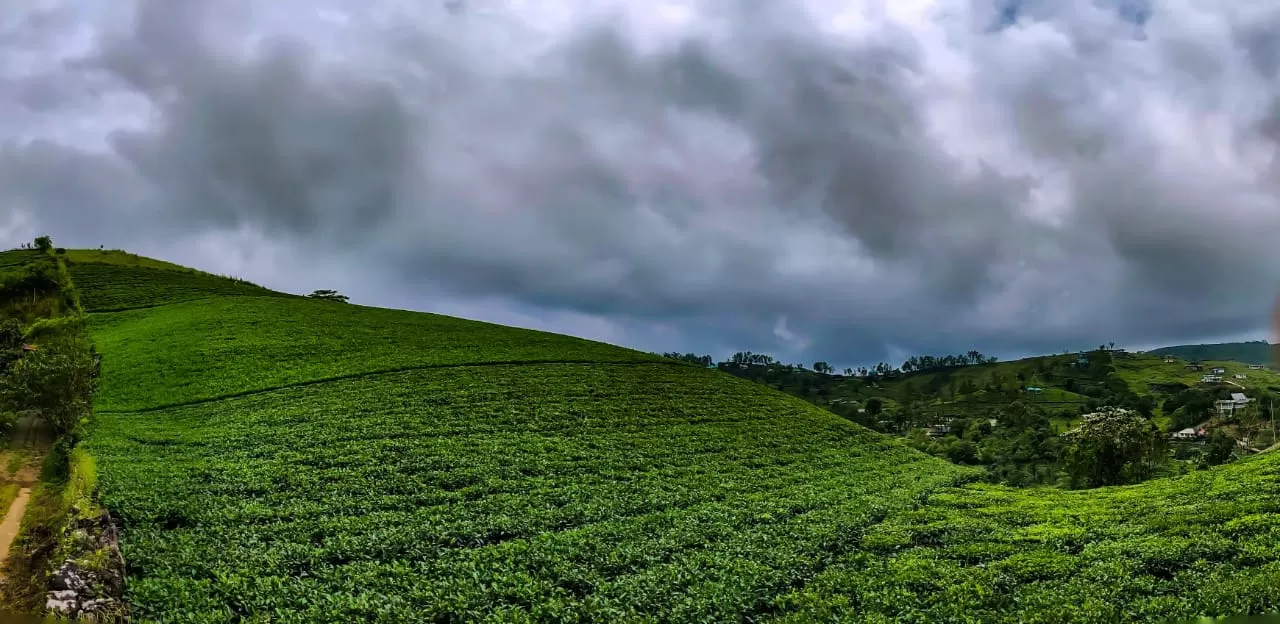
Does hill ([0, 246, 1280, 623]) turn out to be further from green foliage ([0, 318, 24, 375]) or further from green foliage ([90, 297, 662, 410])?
green foliage ([0, 318, 24, 375])

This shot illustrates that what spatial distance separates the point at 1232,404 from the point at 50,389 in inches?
6054

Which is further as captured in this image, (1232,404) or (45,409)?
(1232,404)

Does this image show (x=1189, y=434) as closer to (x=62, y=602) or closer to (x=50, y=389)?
(x=62, y=602)

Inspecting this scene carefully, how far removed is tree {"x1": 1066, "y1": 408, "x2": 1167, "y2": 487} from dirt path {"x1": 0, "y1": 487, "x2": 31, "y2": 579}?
49.7 meters

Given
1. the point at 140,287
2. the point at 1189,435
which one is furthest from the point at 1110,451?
the point at 140,287

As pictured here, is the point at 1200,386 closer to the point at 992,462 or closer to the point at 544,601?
Result: the point at 992,462

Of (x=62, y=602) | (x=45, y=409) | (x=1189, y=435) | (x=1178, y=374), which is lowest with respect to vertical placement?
(x=62, y=602)

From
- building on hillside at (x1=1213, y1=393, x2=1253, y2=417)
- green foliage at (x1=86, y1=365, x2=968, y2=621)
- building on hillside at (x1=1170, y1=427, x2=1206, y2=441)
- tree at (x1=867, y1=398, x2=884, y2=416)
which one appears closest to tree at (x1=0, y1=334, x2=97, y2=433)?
green foliage at (x1=86, y1=365, x2=968, y2=621)

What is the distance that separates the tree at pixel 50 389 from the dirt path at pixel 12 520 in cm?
619

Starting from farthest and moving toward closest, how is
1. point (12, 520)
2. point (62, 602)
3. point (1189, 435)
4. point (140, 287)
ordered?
point (1189, 435) < point (140, 287) < point (12, 520) < point (62, 602)

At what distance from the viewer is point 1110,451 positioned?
4288 centimetres

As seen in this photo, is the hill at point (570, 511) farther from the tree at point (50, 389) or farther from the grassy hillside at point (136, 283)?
the grassy hillside at point (136, 283)

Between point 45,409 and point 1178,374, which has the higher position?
point 1178,374

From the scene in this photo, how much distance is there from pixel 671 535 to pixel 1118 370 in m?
200
